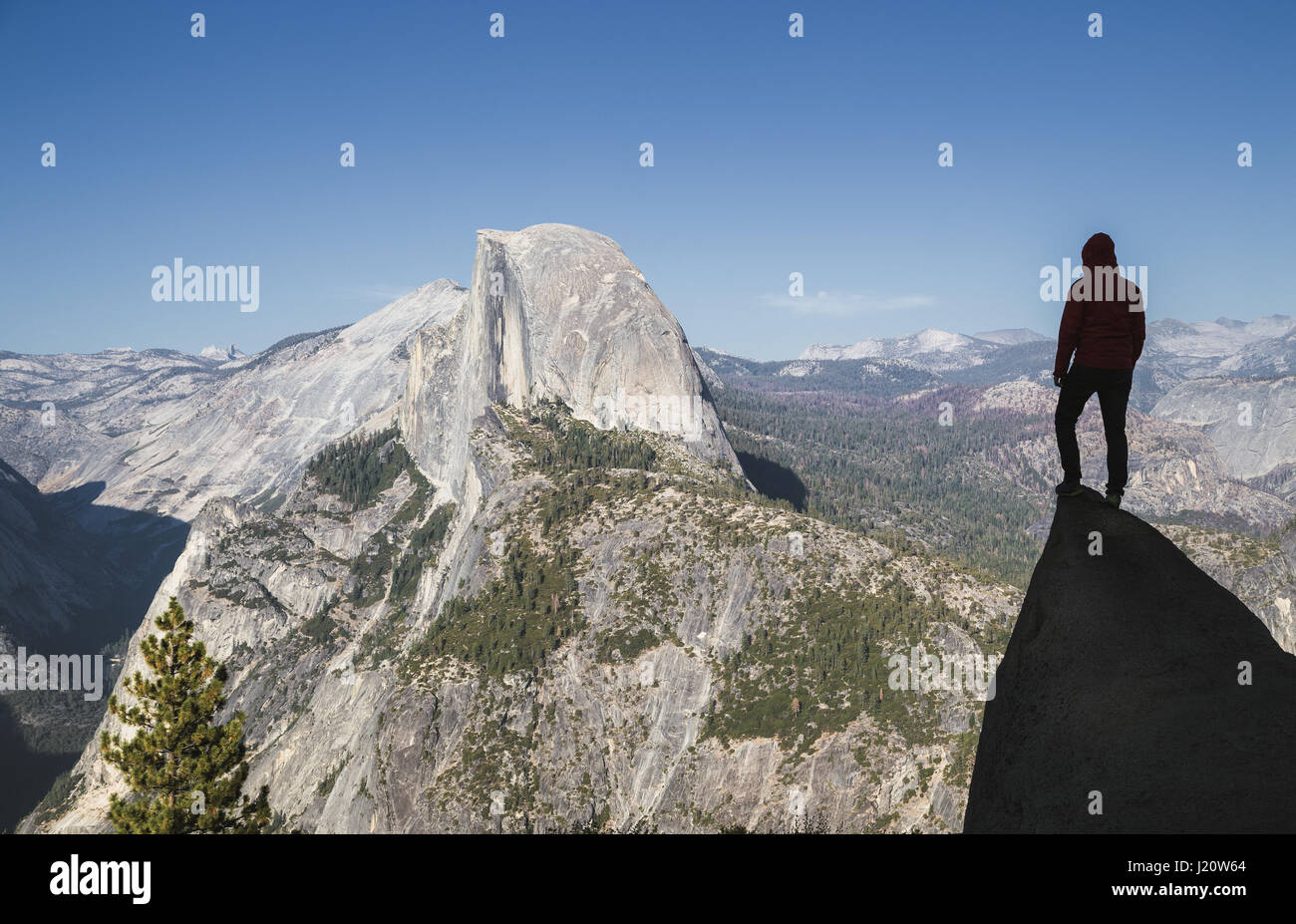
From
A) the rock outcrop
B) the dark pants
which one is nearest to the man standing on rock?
the dark pants

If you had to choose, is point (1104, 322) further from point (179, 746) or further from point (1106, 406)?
point (179, 746)

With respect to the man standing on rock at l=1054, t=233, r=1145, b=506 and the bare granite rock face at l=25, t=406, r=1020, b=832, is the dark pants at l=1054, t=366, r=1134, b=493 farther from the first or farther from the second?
the bare granite rock face at l=25, t=406, r=1020, b=832

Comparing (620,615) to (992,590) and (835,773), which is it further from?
(992,590)

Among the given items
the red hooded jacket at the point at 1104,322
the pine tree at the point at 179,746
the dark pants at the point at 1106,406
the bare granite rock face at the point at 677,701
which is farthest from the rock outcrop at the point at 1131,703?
the bare granite rock face at the point at 677,701

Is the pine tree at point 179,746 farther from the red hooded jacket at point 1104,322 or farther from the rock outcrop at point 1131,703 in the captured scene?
the red hooded jacket at point 1104,322

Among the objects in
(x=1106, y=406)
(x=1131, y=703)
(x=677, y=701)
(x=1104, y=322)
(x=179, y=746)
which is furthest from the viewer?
(x=677, y=701)

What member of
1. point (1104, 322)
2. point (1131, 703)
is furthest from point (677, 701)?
point (1104, 322)

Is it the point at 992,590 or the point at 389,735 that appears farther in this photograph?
the point at 992,590
